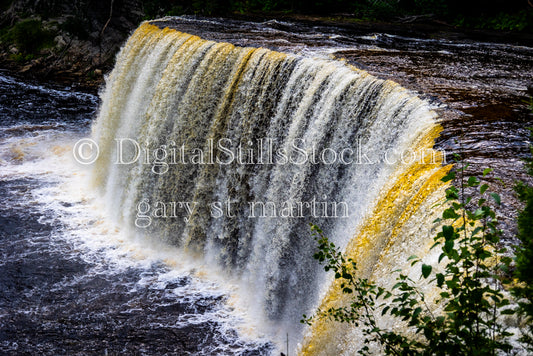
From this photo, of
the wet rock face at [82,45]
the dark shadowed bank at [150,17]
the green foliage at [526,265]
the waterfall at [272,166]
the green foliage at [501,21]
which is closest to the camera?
the green foliage at [526,265]

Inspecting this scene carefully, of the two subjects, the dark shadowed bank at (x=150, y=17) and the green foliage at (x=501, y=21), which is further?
the dark shadowed bank at (x=150, y=17)

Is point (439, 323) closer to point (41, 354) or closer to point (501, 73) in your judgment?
point (41, 354)

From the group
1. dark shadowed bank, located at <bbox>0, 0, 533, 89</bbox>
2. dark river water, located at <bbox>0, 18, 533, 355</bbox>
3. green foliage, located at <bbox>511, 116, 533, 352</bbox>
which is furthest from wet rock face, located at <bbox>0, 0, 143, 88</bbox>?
green foliage, located at <bbox>511, 116, 533, 352</bbox>

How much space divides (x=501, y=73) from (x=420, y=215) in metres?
4.91

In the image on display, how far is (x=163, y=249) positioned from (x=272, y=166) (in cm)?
260

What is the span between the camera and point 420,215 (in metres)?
3.92

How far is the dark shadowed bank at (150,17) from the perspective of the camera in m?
12.5

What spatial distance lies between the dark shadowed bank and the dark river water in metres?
2.12

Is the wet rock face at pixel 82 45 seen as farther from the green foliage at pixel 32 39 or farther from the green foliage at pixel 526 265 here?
the green foliage at pixel 526 265

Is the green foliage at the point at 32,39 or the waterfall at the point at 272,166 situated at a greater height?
the green foliage at the point at 32,39

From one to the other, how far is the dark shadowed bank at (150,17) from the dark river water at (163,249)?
2.12 m

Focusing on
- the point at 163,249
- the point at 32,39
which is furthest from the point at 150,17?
the point at 163,249

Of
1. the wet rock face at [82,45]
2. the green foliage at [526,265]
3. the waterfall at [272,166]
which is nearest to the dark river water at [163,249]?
the waterfall at [272,166]

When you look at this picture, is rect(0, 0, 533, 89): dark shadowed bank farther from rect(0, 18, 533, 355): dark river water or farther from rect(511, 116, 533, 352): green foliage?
rect(511, 116, 533, 352): green foliage
